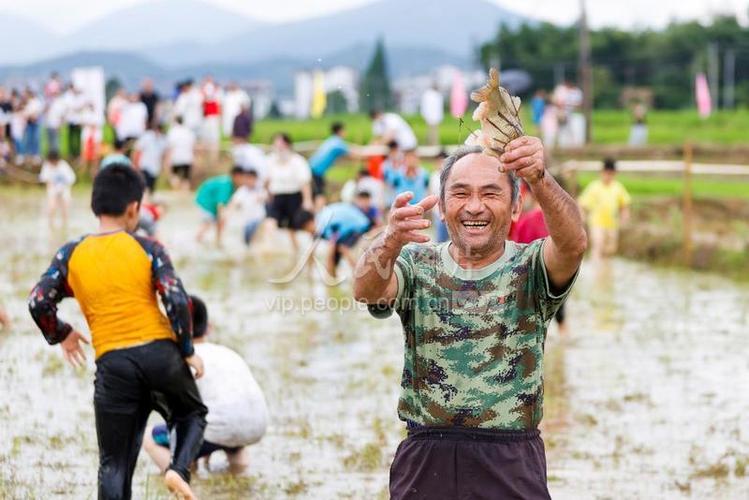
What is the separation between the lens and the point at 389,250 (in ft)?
13.3

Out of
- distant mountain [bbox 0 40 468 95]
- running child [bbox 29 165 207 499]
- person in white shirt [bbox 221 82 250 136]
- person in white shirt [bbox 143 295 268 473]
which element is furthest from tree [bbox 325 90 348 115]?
running child [bbox 29 165 207 499]

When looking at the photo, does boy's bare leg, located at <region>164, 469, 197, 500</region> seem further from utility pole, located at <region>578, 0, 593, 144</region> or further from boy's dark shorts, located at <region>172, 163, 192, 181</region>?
utility pole, located at <region>578, 0, 593, 144</region>

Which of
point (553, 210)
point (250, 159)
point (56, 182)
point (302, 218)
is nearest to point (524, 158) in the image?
point (553, 210)

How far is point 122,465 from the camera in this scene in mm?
6129

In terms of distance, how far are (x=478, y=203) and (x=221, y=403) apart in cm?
356

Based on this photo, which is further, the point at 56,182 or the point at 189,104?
the point at 189,104

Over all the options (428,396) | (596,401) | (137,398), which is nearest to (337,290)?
(596,401)

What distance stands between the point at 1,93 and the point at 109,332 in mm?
26187

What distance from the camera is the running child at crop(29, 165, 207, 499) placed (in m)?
6.05

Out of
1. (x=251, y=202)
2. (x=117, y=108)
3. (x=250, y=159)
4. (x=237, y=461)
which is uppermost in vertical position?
(x=117, y=108)

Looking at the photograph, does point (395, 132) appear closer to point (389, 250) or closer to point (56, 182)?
point (56, 182)

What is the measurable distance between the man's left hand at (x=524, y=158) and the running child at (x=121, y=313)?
2513mm

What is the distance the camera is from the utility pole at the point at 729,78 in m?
44.2

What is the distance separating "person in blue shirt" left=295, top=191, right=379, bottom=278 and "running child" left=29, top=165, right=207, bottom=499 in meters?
9.50
